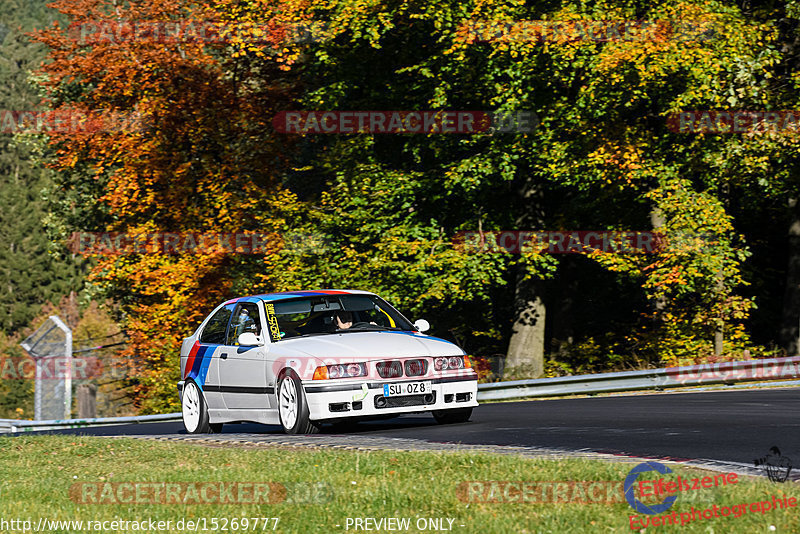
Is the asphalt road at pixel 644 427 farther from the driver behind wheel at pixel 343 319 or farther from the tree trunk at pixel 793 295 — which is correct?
the tree trunk at pixel 793 295

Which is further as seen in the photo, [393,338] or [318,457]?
[393,338]

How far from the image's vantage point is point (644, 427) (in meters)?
12.0

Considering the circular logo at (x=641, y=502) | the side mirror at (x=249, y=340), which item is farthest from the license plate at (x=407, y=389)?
the circular logo at (x=641, y=502)

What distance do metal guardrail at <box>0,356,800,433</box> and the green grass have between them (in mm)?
10020

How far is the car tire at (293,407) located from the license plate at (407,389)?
2.87 ft

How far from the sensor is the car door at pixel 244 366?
12773 mm

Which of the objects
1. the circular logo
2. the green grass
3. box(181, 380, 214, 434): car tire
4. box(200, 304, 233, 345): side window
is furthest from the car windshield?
the circular logo

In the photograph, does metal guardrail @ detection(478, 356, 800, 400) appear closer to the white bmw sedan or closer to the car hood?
the white bmw sedan

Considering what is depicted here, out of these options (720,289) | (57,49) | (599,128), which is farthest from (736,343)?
(57,49)

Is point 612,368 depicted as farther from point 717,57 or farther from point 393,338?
point 393,338

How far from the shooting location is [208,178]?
97.8 feet

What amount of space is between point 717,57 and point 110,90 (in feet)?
52.2

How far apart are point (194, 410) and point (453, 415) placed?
340 cm

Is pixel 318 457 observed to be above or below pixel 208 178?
below
